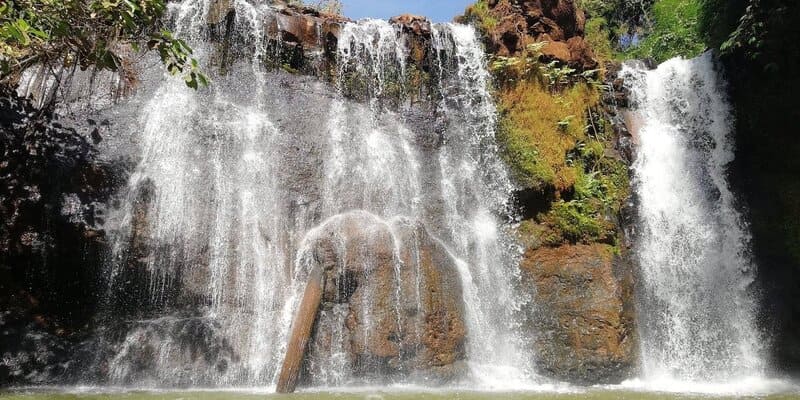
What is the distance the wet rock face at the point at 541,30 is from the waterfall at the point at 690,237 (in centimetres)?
185

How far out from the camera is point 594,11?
88.5 ft

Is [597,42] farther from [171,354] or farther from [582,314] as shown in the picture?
[171,354]

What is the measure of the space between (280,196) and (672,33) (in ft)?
64.2

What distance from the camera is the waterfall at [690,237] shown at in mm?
10569

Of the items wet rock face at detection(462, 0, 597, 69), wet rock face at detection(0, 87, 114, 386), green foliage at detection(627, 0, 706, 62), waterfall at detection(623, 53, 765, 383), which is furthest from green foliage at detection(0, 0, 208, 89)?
green foliage at detection(627, 0, 706, 62)

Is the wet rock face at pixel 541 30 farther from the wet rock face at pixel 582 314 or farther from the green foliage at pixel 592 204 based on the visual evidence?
the wet rock face at pixel 582 314

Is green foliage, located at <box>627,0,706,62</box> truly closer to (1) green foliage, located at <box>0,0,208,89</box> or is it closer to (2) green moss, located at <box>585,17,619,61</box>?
(2) green moss, located at <box>585,17,619,61</box>

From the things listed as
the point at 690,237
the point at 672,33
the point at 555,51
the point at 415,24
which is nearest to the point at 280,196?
the point at 415,24

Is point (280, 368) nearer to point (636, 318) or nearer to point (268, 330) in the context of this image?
point (268, 330)

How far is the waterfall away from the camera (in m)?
10.6

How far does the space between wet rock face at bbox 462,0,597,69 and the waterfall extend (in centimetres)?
185

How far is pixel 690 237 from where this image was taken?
38.3ft

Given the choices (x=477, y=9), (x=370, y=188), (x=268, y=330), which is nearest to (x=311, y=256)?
(x=268, y=330)

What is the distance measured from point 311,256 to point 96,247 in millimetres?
3438
